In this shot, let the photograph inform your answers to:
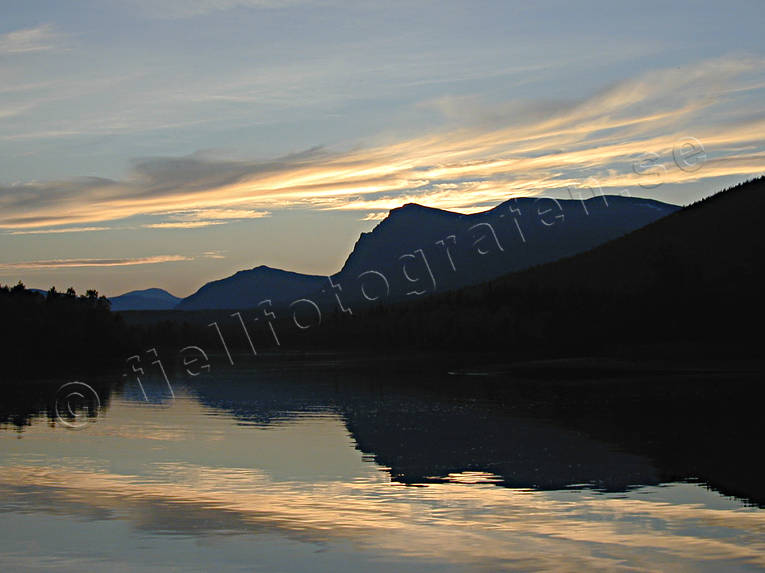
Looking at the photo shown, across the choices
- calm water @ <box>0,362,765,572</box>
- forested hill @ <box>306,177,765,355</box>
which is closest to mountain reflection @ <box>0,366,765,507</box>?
calm water @ <box>0,362,765,572</box>

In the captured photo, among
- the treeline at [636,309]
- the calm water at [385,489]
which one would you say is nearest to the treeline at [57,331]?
the treeline at [636,309]

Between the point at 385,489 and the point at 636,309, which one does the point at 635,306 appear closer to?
the point at 636,309

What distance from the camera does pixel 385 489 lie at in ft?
96.9

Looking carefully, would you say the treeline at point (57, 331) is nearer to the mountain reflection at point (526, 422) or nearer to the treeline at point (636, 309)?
the treeline at point (636, 309)

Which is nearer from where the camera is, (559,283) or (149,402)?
(149,402)

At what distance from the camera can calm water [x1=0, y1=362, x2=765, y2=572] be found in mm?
20969

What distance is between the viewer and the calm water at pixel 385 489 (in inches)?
826

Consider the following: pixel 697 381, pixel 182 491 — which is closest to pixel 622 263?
pixel 697 381

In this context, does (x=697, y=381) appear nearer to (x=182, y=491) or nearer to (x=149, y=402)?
(x=149, y=402)

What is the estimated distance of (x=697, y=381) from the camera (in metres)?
80.8

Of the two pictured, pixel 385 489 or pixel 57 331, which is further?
pixel 57 331

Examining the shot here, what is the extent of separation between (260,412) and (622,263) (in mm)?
152469

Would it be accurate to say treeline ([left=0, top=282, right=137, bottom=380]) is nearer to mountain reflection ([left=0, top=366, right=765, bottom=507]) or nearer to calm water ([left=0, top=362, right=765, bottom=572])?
mountain reflection ([left=0, top=366, right=765, bottom=507])

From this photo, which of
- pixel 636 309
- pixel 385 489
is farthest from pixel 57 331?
pixel 385 489
